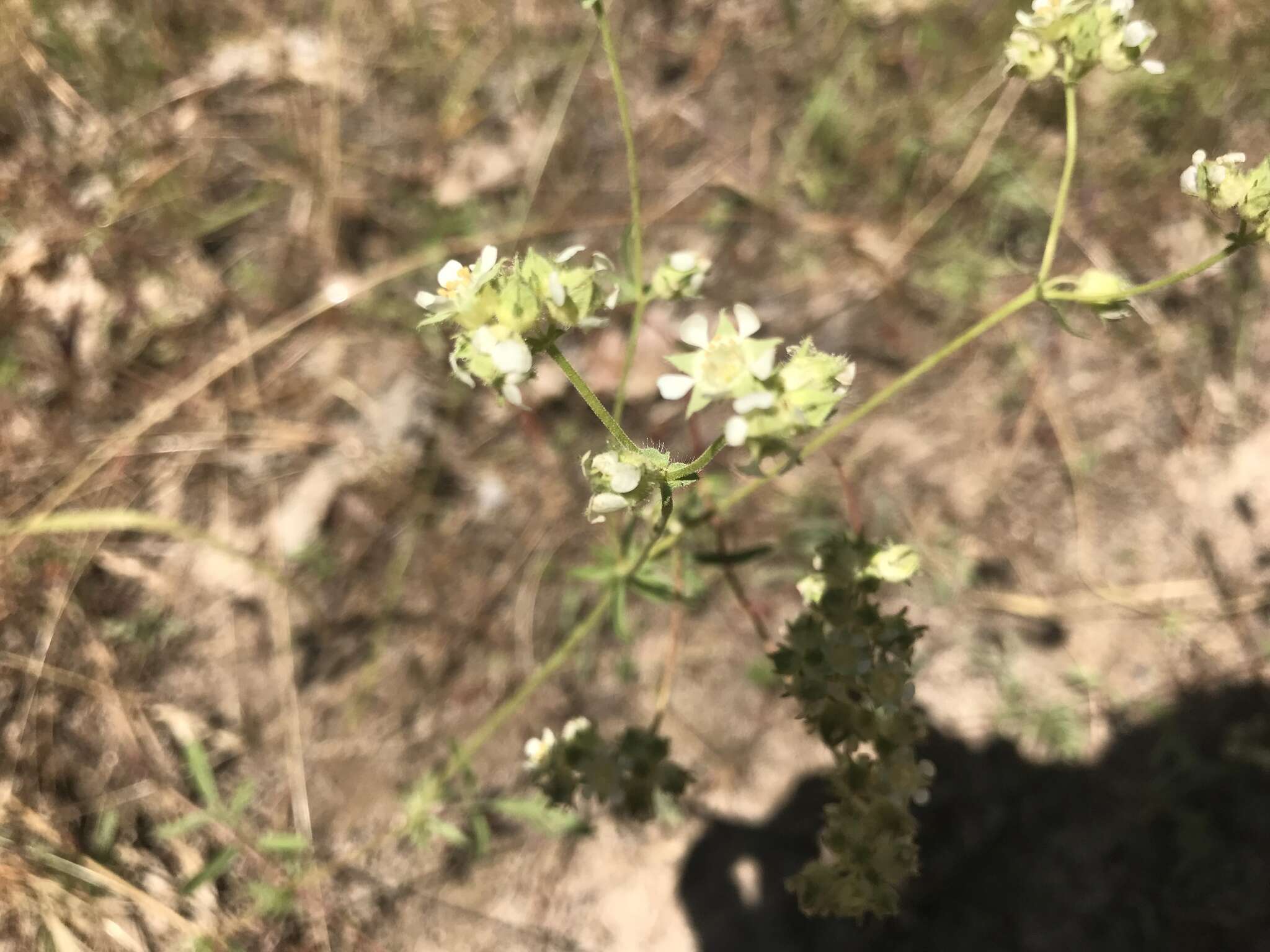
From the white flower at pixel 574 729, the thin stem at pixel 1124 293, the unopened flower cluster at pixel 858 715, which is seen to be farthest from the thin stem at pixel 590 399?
the white flower at pixel 574 729

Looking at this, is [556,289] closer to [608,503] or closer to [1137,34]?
[608,503]

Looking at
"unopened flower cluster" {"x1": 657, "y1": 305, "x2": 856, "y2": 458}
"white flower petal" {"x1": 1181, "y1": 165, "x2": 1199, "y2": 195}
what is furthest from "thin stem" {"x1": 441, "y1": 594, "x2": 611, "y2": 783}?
"white flower petal" {"x1": 1181, "y1": 165, "x2": 1199, "y2": 195}

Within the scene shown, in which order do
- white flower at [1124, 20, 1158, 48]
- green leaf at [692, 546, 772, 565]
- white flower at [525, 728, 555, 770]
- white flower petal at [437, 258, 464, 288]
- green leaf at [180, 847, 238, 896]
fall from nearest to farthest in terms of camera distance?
1. white flower petal at [437, 258, 464, 288]
2. white flower at [1124, 20, 1158, 48]
3. green leaf at [692, 546, 772, 565]
4. white flower at [525, 728, 555, 770]
5. green leaf at [180, 847, 238, 896]

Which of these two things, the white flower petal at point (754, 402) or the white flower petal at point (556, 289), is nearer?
the white flower petal at point (754, 402)

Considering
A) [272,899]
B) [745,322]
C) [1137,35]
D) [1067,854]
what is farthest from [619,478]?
[1067,854]

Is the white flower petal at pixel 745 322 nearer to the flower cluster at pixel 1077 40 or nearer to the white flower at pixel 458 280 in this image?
the white flower at pixel 458 280

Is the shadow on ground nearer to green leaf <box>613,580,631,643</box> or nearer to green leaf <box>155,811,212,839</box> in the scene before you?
green leaf <box>613,580,631,643</box>
